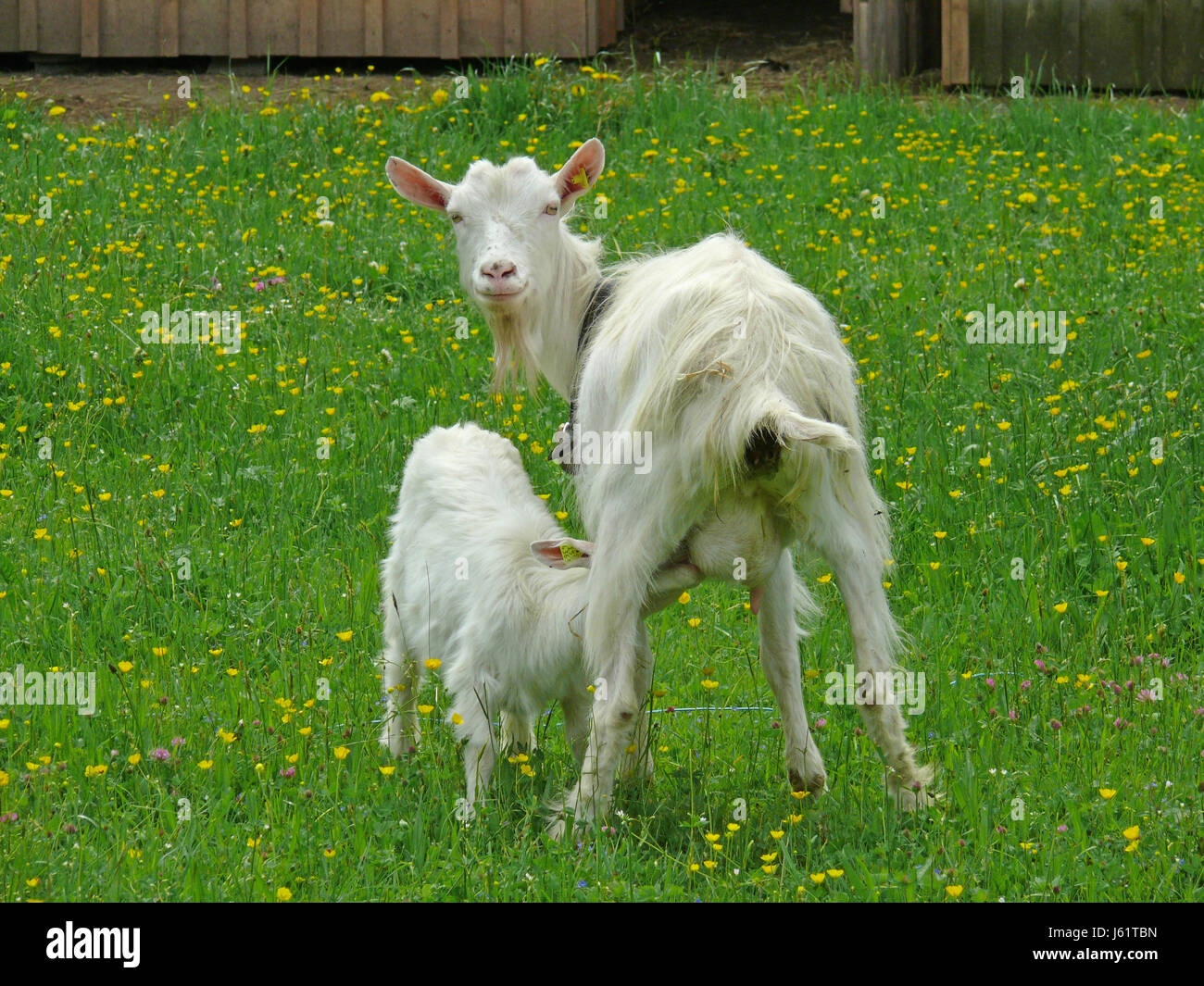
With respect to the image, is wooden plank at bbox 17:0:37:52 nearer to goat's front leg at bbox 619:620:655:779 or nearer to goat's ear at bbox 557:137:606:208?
goat's ear at bbox 557:137:606:208

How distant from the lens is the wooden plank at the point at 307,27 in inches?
496

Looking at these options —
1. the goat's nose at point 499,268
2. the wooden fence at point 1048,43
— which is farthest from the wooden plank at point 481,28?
the goat's nose at point 499,268

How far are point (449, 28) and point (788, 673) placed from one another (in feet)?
29.7

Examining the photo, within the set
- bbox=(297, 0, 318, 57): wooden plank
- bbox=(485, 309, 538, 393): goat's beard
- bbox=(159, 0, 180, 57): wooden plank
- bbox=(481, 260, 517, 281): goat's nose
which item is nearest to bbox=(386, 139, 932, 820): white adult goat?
bbox=(481, 260, 517, 281): goat's nose

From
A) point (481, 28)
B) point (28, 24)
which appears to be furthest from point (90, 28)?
point (481, 28)

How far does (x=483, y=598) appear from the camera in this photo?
4.77 meters

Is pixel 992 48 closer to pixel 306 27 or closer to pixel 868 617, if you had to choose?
pixel 306 27

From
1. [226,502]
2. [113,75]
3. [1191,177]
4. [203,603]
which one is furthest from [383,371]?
[113,75]

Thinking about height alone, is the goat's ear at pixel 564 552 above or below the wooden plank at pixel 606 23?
below

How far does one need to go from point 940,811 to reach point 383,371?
429cm

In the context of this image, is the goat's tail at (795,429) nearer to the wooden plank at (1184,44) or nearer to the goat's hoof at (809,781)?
the goat's hoof at (809,781)

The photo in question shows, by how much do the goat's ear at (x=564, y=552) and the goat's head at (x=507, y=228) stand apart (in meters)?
1.12

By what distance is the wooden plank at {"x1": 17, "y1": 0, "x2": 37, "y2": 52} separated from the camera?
12688 millimetres

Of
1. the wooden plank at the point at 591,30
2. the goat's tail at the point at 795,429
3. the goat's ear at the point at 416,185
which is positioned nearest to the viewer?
the goat's tail at the point at 795,429
